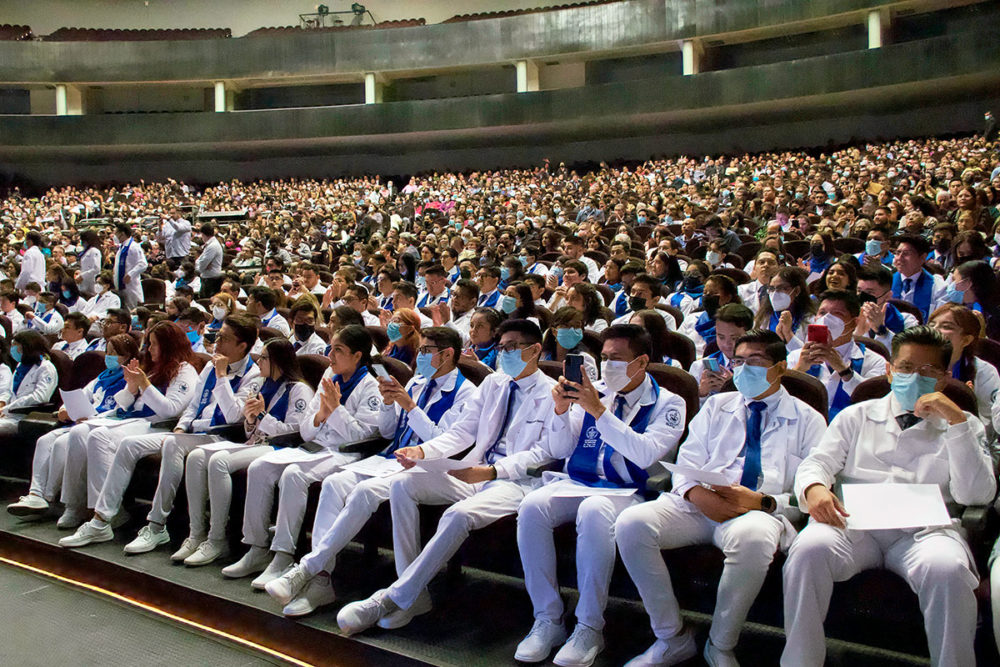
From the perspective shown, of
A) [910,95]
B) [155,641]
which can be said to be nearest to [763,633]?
[155,641]

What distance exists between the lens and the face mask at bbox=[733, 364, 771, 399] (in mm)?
2789

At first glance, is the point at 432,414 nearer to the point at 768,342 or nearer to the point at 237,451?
the point at 237,451

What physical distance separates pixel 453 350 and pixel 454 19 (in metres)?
21.8

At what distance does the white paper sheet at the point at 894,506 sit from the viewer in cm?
234

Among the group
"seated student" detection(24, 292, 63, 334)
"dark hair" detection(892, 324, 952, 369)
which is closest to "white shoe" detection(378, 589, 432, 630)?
"dark hair" detection(892, 324, 952, 369)

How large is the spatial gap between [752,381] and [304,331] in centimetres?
327

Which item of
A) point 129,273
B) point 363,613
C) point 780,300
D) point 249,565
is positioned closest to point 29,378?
point 249,565

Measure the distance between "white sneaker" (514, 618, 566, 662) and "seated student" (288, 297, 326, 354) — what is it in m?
2.78

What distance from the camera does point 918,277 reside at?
16.6 feet

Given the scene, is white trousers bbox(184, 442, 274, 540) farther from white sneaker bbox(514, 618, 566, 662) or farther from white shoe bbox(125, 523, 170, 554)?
white sneaker bbox(514, 618, 566, 662)

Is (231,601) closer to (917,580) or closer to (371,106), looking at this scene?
(917,580)

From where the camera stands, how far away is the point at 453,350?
3621 mm

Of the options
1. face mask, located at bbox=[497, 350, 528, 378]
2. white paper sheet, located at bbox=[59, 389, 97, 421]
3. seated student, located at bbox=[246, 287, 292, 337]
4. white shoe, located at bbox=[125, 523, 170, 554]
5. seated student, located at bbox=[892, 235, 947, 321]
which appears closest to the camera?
face mask, located at bbox=[497, 350, 528, 378]

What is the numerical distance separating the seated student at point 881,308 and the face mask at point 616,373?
1564 mm
